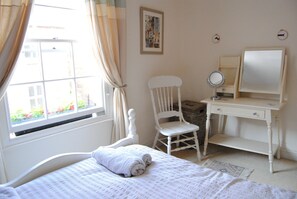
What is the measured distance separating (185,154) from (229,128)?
2.49 ft

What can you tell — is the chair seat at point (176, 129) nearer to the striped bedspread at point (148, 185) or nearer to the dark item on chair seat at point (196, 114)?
the dark item on chair seat at point (196, 114)

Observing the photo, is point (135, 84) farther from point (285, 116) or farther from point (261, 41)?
point (285, 116)

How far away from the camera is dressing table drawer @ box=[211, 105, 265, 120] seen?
249 cm

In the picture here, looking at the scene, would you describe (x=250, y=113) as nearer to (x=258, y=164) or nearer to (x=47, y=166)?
(x=258, y=164)

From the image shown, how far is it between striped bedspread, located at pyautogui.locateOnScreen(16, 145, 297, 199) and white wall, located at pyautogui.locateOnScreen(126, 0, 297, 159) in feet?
4.90

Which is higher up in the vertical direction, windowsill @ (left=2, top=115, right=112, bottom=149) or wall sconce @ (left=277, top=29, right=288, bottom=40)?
wall sconce @ (left=277, top=29, right=288, bottom=40)

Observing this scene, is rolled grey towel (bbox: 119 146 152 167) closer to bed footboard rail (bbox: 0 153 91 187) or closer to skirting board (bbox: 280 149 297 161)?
bed footboard rail (bbox: 0 153 91 187)

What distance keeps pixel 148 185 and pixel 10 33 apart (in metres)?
1.34

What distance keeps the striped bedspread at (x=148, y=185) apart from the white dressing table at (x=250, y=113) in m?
1.42

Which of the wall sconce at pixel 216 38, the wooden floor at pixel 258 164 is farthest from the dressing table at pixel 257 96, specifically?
the wall sconce at pixel 216 38

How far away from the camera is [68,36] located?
2.13m

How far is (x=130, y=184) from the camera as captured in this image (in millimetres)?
1230

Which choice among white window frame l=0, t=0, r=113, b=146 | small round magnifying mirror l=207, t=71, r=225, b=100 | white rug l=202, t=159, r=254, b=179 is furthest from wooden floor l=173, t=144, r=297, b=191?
white window frame l=0, t=0, r=113, b=146

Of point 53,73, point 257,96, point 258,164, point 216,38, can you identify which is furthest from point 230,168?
point 53,73
